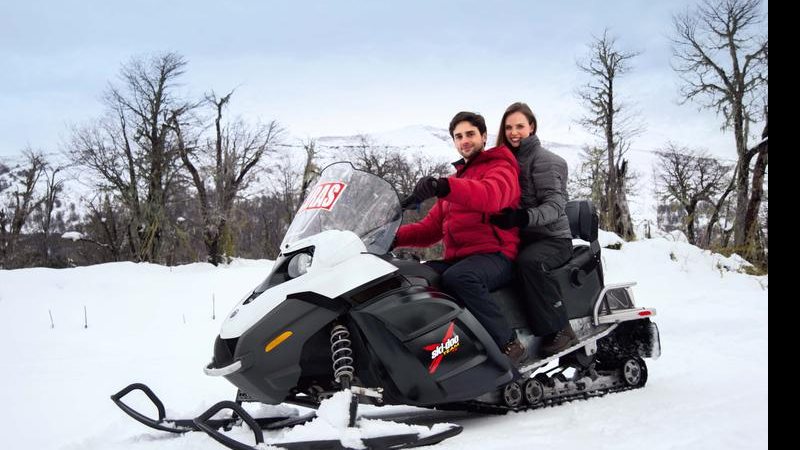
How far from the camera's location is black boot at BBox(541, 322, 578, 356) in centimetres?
399

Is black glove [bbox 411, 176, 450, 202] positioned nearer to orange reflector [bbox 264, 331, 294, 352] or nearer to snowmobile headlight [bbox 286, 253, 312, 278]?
snowmobile headlight [bbox 286, 253, 312, 278]

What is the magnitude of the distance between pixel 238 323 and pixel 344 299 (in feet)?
1.75

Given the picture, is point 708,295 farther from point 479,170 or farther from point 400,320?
point 400,320

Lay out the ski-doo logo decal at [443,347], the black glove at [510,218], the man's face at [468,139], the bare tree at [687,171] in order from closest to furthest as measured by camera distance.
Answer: the ski-doo logo decal at [443,347]
the black glove at [510,218]
the man's face at [468,139]
the bare tree at [687,171]

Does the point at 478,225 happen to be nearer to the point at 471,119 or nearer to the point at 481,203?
the point at 481,203

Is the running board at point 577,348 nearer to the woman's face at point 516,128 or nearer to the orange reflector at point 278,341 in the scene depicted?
the woman's face at point 516,128

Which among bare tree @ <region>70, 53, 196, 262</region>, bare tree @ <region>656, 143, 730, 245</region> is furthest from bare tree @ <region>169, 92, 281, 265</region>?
bare tree @ <region>656, 143, 730, 245</region>

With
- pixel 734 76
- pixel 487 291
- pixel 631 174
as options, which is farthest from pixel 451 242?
pixel 631 174

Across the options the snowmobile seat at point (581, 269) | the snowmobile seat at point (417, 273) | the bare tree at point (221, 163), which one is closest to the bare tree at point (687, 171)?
the bare tree at point (221, 163)

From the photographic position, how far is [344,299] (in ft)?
10.4

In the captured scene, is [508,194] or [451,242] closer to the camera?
[508,194]

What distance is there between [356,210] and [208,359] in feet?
12.2

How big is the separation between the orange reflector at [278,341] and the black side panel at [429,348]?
1.14 ft

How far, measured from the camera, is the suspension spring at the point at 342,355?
3055mm
